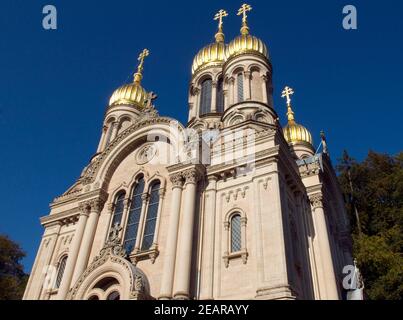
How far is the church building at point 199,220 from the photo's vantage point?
46.1 feet

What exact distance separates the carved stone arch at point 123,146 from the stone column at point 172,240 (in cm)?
324

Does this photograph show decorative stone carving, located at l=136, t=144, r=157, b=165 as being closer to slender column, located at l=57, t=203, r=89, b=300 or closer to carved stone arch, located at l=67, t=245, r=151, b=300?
slender column, located at l=57, t=203, r=89, b=300

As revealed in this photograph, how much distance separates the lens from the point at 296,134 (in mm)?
30578

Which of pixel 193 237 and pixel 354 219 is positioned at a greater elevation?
pixel 354 219

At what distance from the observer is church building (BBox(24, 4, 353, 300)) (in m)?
14.0

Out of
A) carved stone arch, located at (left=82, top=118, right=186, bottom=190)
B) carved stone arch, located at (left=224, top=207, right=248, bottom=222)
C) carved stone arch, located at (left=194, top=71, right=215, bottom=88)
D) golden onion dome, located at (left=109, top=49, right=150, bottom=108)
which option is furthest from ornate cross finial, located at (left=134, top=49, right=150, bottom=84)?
carved stone arch, located at (left=224, top=207, right=248, bottom=222)

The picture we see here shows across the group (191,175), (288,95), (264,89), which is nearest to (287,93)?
→ (288,95)

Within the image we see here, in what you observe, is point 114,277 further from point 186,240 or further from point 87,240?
point 87,240

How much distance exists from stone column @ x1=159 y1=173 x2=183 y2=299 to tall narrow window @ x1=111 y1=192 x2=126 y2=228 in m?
3.56
